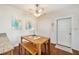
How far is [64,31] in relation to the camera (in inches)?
54.2

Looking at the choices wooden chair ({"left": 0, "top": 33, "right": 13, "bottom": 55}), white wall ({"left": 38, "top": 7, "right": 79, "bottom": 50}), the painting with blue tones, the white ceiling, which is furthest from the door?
wooden chair ({"left": 0, "top": 33, "right": 13, "bottom": 55})

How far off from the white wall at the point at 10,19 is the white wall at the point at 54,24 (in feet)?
0.65

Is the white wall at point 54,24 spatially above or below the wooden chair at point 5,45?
above

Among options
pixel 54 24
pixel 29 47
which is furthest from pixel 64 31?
pixel 29 47

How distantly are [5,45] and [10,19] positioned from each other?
375 millimetres

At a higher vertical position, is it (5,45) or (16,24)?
(16,24)

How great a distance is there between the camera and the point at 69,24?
1331 millimetres

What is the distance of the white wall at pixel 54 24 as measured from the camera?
4.29 feet

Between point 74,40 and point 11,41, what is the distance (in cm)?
90

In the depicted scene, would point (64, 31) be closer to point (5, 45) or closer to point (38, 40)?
point (38, 40)

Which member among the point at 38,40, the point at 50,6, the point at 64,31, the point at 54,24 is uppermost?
the point at 50,6

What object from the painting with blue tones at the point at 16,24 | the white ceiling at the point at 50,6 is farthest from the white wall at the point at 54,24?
the painting with blue tones at the point at 16,24

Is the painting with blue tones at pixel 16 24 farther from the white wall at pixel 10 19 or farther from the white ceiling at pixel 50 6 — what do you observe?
the white ceiling at pixel 50 6

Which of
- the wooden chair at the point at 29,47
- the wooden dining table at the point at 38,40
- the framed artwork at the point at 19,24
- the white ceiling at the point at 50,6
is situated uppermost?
the white ceiling at the point at 50,6
